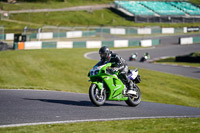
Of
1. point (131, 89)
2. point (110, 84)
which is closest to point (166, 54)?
point (131, 89)

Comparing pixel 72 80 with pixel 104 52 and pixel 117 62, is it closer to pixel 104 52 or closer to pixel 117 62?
pixel 117 62

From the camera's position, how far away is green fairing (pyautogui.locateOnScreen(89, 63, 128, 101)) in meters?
10.1

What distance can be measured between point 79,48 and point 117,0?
Result: 32.1 meters

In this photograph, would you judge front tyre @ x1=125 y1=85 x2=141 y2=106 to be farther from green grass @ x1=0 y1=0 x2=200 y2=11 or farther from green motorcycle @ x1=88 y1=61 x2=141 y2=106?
green grass @ x1=0 y1=0 x2=200 y2=11

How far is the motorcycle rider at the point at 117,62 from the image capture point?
33.6 feet

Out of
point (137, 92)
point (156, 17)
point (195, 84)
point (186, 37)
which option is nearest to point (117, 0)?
point (156, 17)

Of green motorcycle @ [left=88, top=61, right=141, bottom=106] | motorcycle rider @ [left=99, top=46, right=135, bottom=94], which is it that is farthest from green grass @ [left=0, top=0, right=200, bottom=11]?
green motorcycle @ [left=88, top=61, right=141, bottom=106]

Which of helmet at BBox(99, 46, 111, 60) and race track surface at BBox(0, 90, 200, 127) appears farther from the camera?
helmet at BBox(99, 46, 111, 60)

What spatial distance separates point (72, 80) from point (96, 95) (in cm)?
1170

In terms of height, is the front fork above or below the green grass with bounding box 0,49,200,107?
above

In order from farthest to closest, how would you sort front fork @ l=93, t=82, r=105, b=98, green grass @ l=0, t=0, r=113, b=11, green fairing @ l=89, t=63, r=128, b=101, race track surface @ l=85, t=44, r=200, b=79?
green grass @ l=0, t=0, r=113, b=11
race track surface @ l=85, t=44, r=200, b=79
green fairing @ l=89, t=63, r=128, b=101
front fork @ l=93, t=82, r=105, b=98

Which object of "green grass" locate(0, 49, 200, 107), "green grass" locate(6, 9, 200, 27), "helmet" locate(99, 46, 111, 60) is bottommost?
"green grass" locate(0, 49, 200, 107)

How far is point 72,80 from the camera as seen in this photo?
2159 cm

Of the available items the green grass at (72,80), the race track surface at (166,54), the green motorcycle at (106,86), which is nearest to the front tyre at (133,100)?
the green motorcycle at (106,86)
